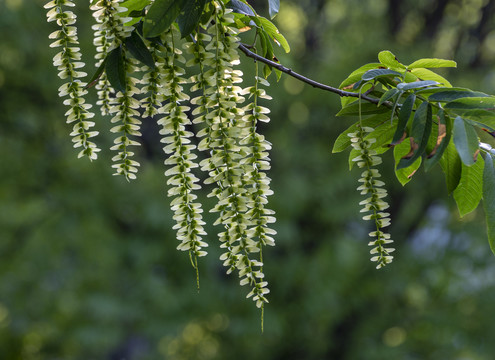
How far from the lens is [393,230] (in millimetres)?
7883

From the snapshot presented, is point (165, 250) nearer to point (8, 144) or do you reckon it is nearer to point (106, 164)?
point (106, 164)

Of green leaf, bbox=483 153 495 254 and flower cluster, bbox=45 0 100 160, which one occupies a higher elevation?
flower cluster, bbox=45 0 100 160

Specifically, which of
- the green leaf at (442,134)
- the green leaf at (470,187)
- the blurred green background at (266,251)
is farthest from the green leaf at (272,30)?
the blurred green background at (266,251)

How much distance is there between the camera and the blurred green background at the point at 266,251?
6254 millimetres

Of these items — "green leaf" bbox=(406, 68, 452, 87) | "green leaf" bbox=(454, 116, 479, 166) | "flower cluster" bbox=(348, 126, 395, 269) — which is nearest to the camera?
"green leaf" bbox=(454, 116, 479, 166)

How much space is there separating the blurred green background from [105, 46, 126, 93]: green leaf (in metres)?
4.67

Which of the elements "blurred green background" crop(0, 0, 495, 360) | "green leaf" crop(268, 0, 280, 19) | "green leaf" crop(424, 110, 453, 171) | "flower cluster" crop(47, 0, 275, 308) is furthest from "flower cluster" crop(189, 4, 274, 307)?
"blurred green background" crop(0, 0, 495, 360)

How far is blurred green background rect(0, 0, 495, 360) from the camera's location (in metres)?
6.25

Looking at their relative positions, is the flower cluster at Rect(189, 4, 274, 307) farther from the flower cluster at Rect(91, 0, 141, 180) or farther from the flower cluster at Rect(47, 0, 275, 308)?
the flower cluster at Rect(91, 0, 141, 180)

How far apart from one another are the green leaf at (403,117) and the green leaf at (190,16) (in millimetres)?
457

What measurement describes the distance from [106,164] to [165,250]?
1.28m

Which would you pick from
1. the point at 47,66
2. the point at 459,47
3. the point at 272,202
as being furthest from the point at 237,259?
the point at 459,47

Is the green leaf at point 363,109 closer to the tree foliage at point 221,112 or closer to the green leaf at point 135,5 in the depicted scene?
the tree foliage at point 221,112

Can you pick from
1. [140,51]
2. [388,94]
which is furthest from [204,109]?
[388,94]
